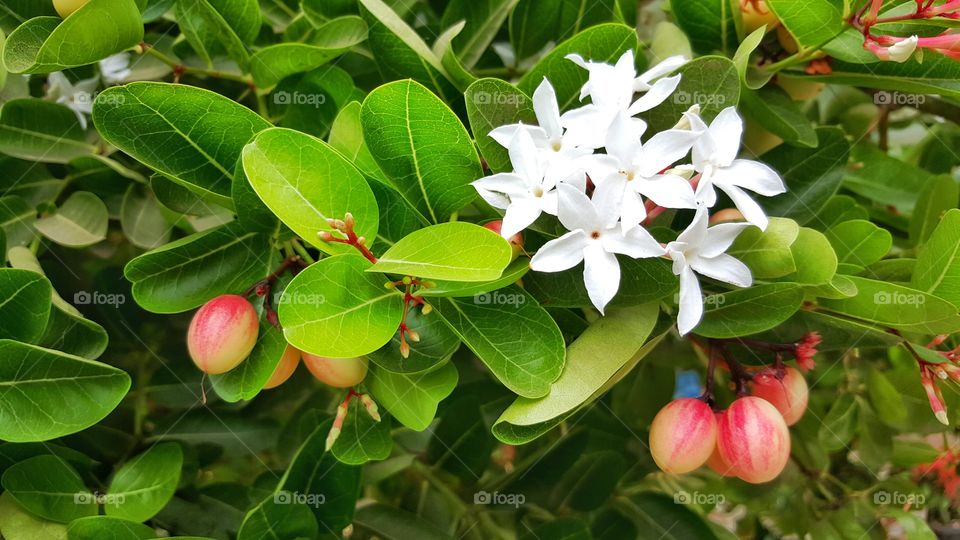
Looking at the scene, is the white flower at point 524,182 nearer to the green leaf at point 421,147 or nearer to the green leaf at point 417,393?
the green leaf at point 421,147

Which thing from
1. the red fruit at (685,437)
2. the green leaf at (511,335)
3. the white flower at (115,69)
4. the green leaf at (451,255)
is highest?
the green leaf at (451,255)

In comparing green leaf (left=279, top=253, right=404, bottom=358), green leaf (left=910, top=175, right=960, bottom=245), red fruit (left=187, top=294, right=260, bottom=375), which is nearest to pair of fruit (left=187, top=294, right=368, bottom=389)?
red fruit (left=187, top=294, right=260, bottom=375)

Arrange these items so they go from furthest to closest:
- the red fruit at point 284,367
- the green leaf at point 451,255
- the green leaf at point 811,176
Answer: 1. the green leaf at point 811,176
2. the red fruit at point 284,367
3. the green leaf at point 451,255

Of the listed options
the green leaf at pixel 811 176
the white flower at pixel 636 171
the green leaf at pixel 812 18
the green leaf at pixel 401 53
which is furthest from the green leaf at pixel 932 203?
the green leaf at pixel 401 53

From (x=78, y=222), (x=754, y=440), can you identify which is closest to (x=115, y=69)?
(x=78, y=222)

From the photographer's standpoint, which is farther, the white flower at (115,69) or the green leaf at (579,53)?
the white flower at (115,69)

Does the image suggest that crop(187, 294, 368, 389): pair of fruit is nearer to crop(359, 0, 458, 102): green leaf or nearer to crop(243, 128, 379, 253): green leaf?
crop(243, 128, 379, 253): green leaf

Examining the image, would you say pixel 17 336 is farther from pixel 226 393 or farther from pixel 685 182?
pixel 685 182
